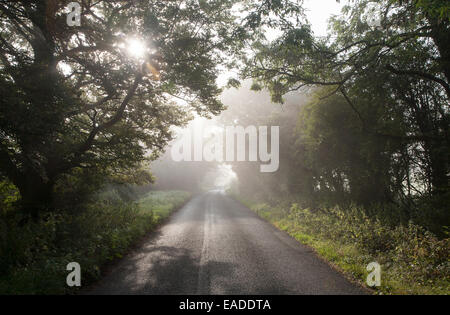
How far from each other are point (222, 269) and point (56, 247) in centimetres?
478

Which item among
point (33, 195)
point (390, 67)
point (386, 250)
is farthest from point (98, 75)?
point (386, 250)

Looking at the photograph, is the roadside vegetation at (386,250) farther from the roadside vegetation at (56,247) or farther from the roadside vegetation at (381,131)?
the roadside vegetation at (56,247)

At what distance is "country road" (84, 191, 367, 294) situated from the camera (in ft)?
18.4

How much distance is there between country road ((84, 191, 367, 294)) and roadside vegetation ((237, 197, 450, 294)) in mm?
582

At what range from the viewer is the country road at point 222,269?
562cm

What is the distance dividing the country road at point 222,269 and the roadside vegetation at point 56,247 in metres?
0.59

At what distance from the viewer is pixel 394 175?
11508mm

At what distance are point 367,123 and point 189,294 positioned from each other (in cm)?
1068

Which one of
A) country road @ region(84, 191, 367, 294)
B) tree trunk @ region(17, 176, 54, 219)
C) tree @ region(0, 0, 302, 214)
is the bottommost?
country road @ region(84, 191, 367, 294)

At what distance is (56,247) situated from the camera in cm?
697

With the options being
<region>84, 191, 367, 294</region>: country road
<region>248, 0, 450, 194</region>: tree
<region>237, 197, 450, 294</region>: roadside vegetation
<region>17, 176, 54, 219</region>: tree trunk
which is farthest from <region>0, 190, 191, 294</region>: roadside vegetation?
<region>248, 0, 450, 194</region>: tree

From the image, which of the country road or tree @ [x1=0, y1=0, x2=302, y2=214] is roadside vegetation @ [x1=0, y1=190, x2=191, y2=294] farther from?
tree @ [x1=0, y1=0, x2=302, y2=214]

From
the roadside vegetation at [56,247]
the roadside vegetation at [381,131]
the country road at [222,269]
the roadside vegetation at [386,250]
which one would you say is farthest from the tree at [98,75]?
the roadside vegetation at [386,250]
